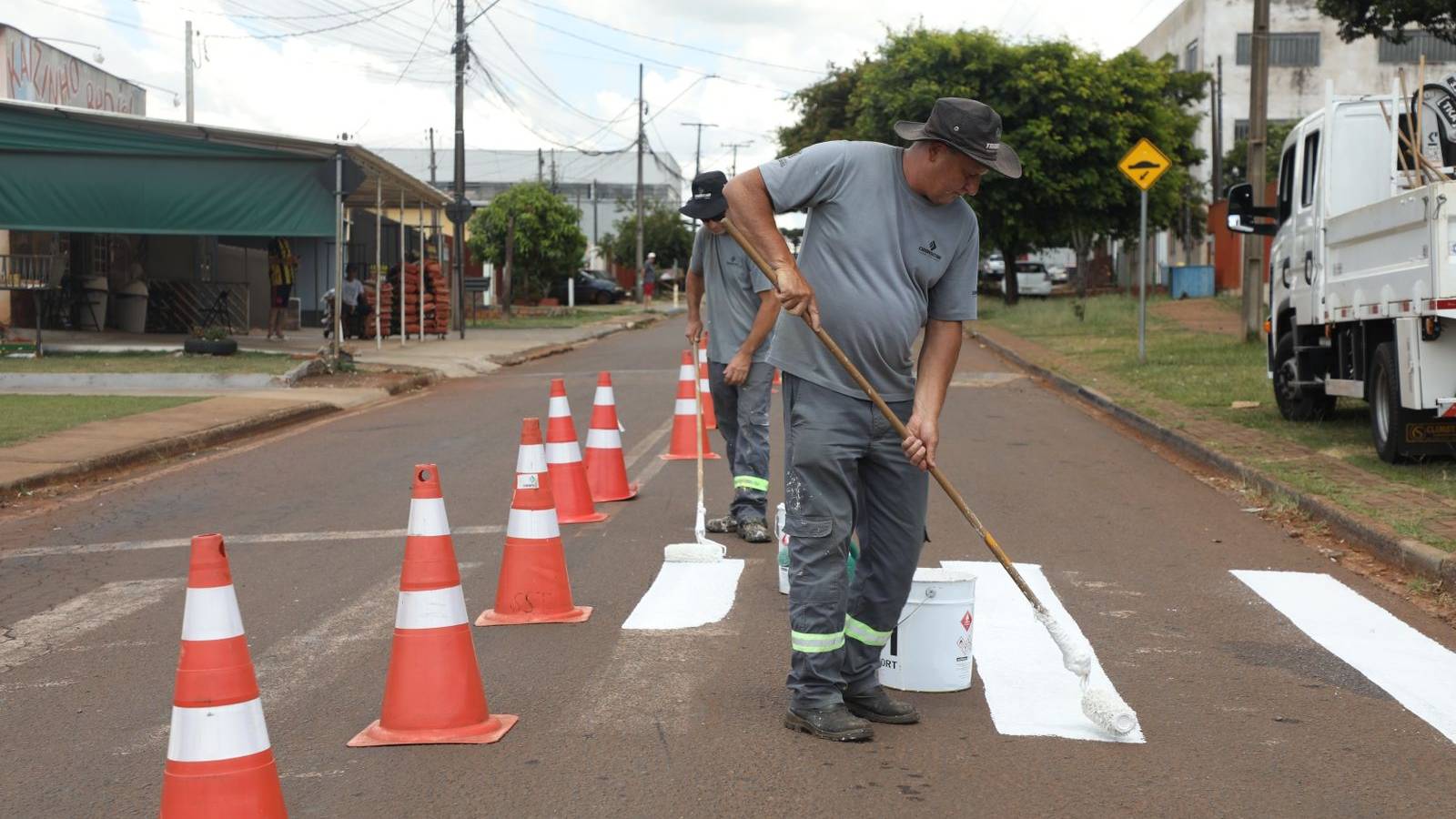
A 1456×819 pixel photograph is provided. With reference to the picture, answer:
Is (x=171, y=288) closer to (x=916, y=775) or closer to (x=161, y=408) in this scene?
(x=161, y=408)

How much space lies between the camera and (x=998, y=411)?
16625 millimetres

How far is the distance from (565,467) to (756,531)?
141 centimetres

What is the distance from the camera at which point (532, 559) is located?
6.61 meters

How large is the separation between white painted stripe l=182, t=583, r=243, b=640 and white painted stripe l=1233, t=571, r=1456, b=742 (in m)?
3.82

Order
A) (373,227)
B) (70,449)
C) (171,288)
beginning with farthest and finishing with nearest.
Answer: (373,227)
(171,288)
(70,449)

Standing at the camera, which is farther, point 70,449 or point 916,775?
point 70,449

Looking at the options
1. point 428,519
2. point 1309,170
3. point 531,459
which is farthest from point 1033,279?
point 428,519

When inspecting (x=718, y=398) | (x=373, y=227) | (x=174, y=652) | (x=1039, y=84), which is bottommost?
(x=174, y=652)

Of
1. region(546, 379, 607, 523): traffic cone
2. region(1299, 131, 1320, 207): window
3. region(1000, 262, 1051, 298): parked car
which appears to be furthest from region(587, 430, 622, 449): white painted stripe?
region(1000, 262, 1051, 298): parked car

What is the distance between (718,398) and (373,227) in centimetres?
2510

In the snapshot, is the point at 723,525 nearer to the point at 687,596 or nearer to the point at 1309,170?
the point at 687,596

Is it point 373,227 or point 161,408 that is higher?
point 373,227

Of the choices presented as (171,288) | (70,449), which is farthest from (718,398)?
(171,288)

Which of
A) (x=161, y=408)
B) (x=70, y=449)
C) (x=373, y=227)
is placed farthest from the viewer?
(x=373, y=227)
